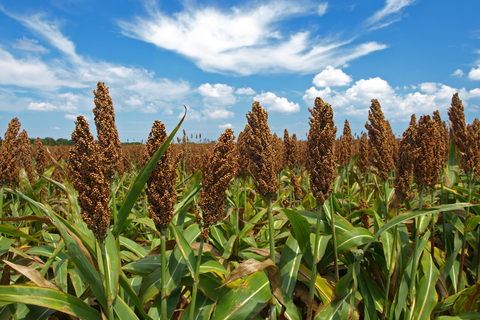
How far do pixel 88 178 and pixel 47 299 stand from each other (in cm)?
110

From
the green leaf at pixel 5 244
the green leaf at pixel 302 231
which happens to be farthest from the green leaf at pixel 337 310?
the green leaf at pixel 5 244

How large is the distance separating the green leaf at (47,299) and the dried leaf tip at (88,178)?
77 cm

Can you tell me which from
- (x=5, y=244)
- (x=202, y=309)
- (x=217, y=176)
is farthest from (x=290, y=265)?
(x=5, y=244)

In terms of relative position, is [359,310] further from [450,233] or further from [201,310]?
[450,233]

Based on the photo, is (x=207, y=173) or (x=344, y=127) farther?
(x=344, y=127)

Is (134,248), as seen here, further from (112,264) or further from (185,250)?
(185,250)

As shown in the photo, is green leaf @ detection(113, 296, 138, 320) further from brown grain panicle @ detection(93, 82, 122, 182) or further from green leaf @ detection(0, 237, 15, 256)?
green leaf @ detection(0, 237, 15, 256)

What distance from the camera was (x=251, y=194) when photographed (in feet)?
23.0

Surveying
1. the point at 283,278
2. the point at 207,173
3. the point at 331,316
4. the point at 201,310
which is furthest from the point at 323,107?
the point at 201,310

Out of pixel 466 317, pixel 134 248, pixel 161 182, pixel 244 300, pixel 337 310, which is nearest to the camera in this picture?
pixel 161 182

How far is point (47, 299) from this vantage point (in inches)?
74.2

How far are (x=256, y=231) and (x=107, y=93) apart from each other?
11.7 ft

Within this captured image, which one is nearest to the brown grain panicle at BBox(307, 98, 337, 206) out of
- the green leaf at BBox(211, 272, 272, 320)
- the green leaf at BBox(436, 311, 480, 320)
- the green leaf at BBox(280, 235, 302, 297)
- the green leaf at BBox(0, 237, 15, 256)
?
the green leaf at BBox(280, 235, 302, 297)

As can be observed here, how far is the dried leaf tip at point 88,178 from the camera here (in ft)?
5.28
